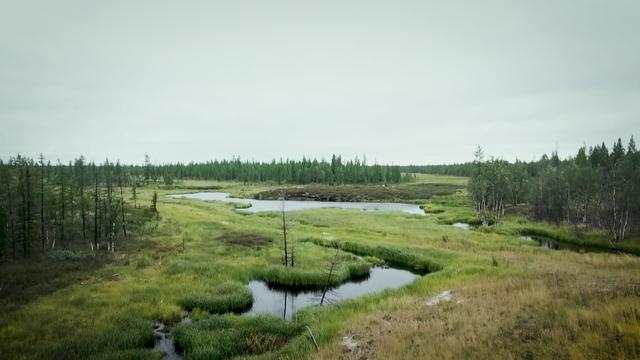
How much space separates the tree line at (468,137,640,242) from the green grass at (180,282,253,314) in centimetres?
5808

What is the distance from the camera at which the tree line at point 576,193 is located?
187 ft

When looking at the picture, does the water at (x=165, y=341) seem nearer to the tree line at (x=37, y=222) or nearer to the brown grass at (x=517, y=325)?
the brown grass at (x=517, y=325)

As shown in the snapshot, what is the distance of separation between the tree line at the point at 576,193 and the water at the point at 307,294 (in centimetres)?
4432

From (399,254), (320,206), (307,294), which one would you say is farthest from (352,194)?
(307,294)

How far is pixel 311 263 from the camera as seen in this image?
3372cm

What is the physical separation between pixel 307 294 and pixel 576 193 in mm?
69006

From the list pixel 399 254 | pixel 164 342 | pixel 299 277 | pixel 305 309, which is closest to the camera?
pixel 164 342

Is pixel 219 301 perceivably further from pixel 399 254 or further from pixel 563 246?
pixel 563 246

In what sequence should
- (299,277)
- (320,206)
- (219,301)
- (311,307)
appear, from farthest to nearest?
(320,206) < (299,277) < (219,301) < (311,307)

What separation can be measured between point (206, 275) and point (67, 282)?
10249 mm

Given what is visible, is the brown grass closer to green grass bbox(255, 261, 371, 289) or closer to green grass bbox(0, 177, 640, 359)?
green grass bbox(0, 177, 640, 359)

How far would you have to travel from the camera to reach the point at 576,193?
6912cm

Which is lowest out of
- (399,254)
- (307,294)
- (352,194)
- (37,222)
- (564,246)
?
(564,246)

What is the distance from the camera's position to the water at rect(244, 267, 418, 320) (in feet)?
77.6
